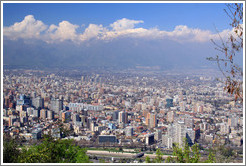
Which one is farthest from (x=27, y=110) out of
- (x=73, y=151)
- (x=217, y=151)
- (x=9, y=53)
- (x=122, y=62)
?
(x=217, y=151)

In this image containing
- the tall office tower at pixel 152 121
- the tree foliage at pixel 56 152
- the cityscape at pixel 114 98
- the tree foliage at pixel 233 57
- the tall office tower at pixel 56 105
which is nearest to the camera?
the tree foliage at pixel 233 57

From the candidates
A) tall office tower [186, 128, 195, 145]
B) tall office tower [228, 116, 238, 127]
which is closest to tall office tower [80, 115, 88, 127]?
tall office tower [186, 128, 195, 145]

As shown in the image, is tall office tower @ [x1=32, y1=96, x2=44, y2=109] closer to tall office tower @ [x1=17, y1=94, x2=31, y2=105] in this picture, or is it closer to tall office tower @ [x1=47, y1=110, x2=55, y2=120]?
tall office tower @ [x1=17, y1=94, x2=31, y2=105]

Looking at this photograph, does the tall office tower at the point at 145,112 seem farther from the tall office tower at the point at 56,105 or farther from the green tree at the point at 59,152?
the green tree at the point at 59,152


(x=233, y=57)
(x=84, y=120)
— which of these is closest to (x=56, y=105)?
(x=84, y=120)

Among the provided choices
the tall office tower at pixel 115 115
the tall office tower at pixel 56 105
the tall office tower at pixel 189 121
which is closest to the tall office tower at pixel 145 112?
the tall office tower at pixel 115 115

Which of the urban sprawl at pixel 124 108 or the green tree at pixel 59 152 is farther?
the urban sprawl at pixel 124 108
